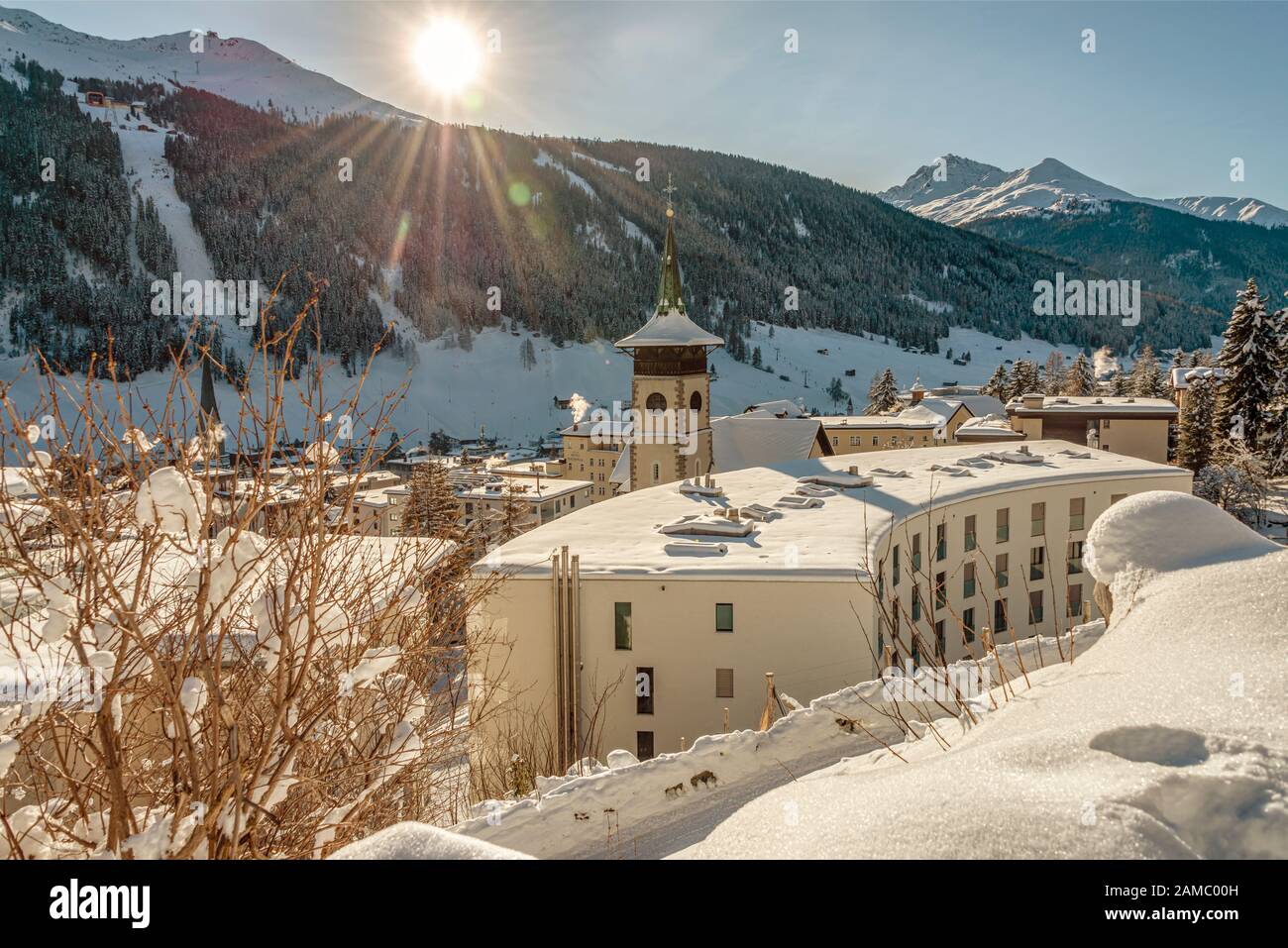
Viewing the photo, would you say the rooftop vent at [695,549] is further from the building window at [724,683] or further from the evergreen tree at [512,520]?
the evergreen tree at [512,520]

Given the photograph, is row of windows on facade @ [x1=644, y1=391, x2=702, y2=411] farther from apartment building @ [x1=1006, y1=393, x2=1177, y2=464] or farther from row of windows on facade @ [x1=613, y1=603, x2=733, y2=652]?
row of windows on facade @ [x1=613, y1=603, x2=733, y2=652]

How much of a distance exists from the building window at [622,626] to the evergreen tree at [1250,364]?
41.6 metres

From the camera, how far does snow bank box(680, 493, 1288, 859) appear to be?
233 centimetres

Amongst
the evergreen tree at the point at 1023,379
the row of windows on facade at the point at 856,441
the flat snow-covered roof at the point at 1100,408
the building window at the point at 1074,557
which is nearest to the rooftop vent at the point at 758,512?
the building window at the point at 1074,557

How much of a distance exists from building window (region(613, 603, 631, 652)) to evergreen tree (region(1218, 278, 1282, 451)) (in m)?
41.6

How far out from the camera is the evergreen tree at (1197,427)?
47653mm

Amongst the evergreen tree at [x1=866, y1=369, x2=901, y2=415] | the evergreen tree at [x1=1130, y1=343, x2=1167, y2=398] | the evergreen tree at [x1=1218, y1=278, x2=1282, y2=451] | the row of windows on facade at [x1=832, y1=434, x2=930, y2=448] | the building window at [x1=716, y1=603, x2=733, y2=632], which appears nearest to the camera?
the building window at [x1=716, y1=603, x2=733, y2=632]

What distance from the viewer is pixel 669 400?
3800 cm

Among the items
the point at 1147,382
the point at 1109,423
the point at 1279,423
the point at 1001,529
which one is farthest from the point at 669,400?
the point at 1147,382

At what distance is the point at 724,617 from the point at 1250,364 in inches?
1632

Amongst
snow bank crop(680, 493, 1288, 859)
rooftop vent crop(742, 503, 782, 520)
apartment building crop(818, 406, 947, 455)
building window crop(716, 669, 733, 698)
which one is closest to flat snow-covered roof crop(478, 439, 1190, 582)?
rooftop vent crop(742, 503, 782, 520)
